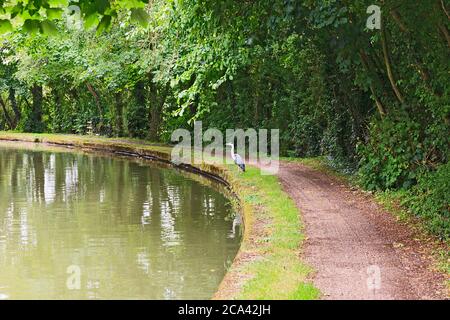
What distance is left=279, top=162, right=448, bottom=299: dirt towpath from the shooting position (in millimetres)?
7973

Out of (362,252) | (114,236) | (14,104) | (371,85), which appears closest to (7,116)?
(14,104)

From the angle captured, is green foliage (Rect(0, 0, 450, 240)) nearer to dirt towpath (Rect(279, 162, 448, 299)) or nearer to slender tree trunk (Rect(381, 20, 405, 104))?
slender tree trunk (Rect(381, 20, 405, 104))

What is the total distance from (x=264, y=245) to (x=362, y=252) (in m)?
1.47

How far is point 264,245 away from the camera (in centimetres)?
1038

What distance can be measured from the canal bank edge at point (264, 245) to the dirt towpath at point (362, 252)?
0.23 metres

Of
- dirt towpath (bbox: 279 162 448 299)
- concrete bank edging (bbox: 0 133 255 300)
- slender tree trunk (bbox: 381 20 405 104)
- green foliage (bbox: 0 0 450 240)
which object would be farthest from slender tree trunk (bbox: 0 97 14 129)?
slender tree trunk (bbox: 381 20 405 104)

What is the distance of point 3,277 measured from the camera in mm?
10258

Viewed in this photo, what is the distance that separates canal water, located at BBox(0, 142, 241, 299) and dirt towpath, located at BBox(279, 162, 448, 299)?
1576mm

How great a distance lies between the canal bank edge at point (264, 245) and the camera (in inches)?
311

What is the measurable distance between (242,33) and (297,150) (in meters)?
10.8

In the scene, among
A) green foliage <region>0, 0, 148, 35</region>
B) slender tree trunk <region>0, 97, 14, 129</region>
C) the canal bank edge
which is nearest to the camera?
green foliage <region>0, 0, 148, 35</region>
